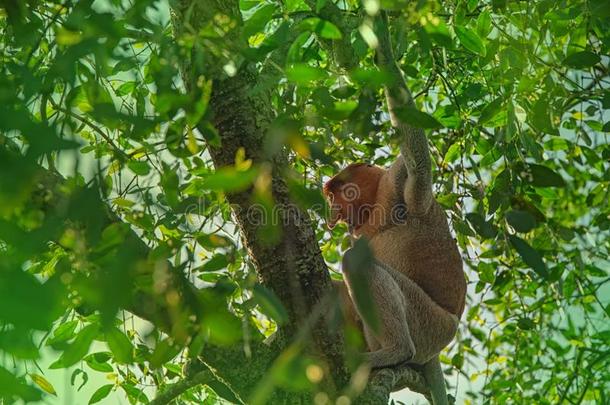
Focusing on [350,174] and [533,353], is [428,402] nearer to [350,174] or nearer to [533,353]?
[350,174]

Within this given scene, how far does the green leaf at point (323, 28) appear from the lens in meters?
2.13

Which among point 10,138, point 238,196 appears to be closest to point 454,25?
point 238,196

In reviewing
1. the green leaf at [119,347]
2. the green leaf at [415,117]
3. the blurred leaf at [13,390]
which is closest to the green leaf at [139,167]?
the green leaf at [119,347]

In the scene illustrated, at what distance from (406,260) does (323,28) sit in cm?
360

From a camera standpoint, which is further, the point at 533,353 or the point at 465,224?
the point at 533,353

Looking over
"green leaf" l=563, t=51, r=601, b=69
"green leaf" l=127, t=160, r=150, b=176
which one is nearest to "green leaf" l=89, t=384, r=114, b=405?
"green leaf" l=127, t=160, r=150, b=176

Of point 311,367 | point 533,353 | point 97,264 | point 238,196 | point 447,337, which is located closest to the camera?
point 311,367

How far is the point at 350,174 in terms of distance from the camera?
5.68 m

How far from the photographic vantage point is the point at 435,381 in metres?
5.16

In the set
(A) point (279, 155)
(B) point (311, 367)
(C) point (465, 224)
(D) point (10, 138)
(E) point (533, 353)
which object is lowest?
(B) point (311, 367)

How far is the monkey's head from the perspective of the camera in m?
5.80

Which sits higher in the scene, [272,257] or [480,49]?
[480,49]

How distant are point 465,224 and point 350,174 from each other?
1941 mm

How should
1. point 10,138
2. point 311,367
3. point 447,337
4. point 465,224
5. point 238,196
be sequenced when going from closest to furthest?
1. point 311,367
2. point 10,138
3. point 238,196
4. point 465,224
5. point 447,337
